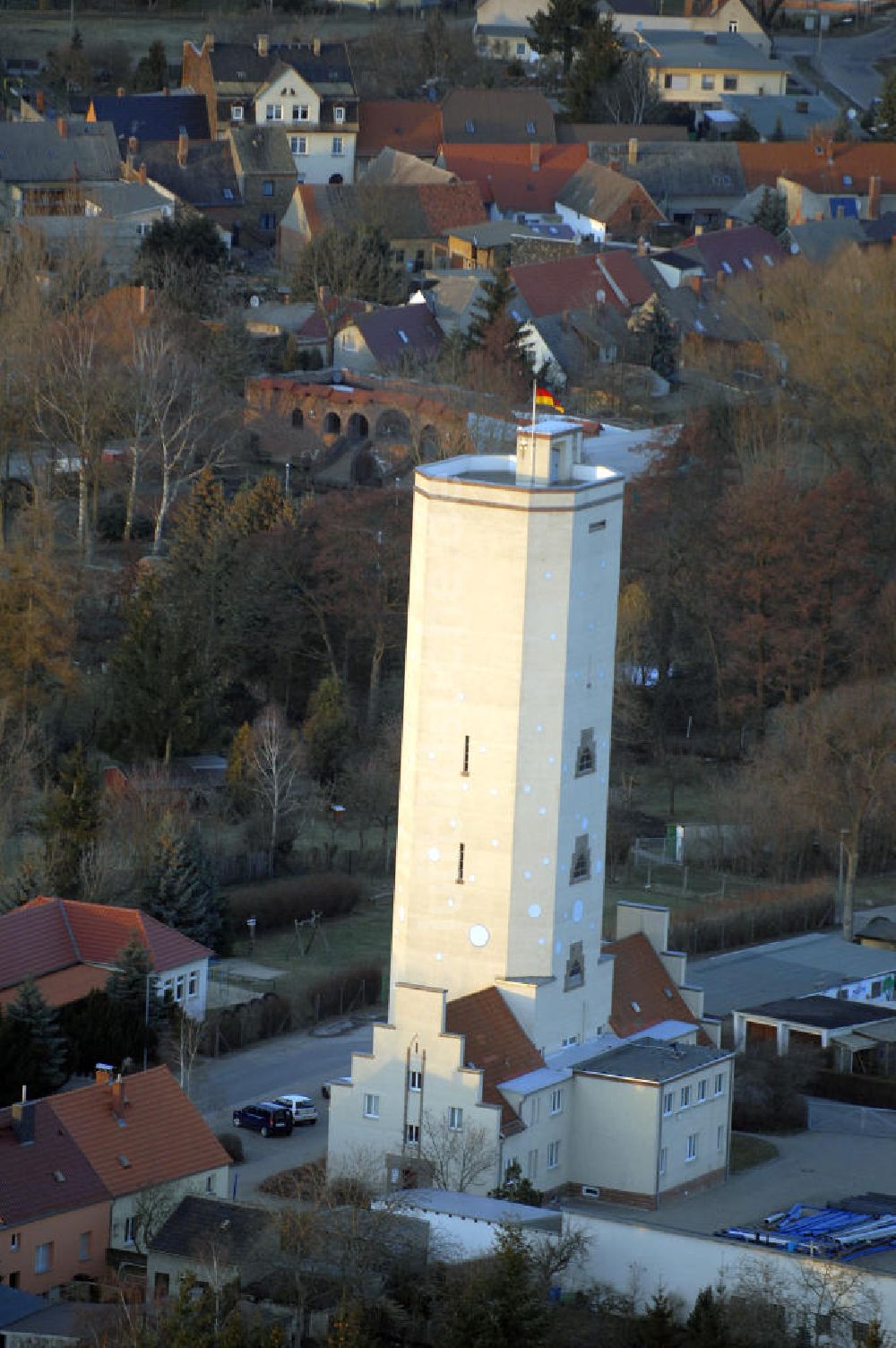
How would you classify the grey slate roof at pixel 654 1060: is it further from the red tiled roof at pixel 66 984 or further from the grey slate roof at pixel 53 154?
the grey slate roof at pixel 53 154

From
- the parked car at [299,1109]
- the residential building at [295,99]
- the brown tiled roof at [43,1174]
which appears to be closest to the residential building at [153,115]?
the residential building at [295,99]

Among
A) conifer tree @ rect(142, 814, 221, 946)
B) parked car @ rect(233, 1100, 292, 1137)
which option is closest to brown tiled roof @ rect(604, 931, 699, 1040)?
parked car @ rect(233, 1100, 292, 1137)

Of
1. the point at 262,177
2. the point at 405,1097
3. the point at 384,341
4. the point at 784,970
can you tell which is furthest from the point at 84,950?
the point at 262,177

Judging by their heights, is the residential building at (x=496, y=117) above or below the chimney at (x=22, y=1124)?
above

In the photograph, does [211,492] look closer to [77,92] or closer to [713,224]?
[713,224]

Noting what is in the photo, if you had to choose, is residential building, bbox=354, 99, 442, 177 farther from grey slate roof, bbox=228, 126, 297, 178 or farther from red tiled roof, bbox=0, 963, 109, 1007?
red tiled roof, bbox=0, 963, 109, 1007

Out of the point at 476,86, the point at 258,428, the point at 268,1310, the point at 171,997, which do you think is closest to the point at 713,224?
→ the point at 476,86

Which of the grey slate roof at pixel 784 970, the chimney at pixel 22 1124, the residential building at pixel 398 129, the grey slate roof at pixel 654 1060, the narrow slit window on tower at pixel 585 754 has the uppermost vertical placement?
the residential building at pixel 398 129
